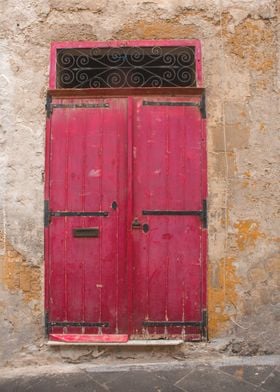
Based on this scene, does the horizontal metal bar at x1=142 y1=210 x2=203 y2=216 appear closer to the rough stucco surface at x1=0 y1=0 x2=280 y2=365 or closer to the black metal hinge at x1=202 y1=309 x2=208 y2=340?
the rough stucco surface at x1=0 y1=0 x2=280 y2=365

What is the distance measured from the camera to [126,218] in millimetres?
4402

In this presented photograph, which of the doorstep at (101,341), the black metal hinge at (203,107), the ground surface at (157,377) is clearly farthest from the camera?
the black metal hinge at (203,107)

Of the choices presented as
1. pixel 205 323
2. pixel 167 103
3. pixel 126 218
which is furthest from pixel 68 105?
pixel 205 323

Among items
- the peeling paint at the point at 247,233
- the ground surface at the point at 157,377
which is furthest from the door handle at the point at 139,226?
the ground surface at the point at 157,377

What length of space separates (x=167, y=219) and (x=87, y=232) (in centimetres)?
79

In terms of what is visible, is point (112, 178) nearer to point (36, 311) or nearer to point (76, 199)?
point (76, 199)

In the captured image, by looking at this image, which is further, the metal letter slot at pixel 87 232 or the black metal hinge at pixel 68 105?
the black metal hinge at pixel 68 105

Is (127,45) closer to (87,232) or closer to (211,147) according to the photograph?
(211,147)

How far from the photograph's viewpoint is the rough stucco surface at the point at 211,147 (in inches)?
172

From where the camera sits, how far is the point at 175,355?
170 inches

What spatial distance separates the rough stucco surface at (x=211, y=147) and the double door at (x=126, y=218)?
0.50 ft

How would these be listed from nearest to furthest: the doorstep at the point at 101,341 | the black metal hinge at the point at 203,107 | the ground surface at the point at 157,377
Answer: the ground surface at the point at 157,377
the doorstep at the point at 101,341
the black metal hinge at the point at 203,107

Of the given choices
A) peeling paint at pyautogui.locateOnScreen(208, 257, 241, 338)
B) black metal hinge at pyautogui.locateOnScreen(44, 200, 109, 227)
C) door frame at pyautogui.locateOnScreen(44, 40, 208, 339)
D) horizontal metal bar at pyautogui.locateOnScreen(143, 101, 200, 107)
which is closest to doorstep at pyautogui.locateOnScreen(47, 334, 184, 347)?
peeling paint at pyautogui.locateOnScreen(208, 257, 241, 338)

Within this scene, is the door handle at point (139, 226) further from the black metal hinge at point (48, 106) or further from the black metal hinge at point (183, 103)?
the black metal hinge at point (48, 106)
